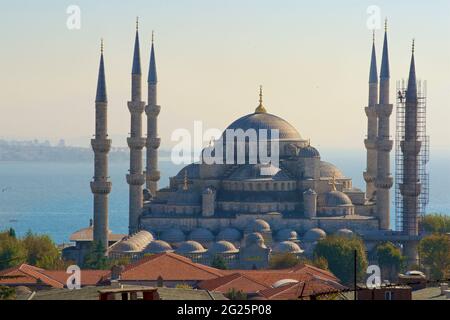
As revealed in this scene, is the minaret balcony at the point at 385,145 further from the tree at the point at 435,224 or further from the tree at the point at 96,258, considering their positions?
the tree at the point at 96,258

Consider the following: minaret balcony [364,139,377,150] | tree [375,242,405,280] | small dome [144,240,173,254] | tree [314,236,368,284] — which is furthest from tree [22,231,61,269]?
minaret balcony [364,139,377,150]

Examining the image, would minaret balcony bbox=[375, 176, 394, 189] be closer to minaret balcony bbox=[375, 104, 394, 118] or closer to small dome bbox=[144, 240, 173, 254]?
minaret balcony bbox=[375, 104, 394, 118]

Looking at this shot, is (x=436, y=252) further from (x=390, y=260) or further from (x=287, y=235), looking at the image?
(x=287, y=235)
